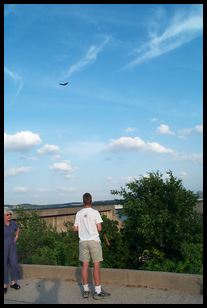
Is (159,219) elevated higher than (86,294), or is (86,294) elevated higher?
(159,219)

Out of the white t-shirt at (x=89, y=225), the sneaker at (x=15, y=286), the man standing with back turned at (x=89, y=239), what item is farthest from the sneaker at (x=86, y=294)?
the sneaker at (x=15, y=286)

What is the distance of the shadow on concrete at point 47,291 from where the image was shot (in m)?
7.47

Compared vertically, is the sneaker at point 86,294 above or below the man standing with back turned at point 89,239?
below

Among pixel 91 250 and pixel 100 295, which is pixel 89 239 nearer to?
pixel 91 250

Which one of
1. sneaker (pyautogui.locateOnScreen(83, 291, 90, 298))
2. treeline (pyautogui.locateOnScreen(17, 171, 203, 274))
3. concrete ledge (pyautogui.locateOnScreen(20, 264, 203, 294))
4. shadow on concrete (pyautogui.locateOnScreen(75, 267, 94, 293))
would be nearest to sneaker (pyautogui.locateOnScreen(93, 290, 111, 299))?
sneaker (pyautogui.locateOnScreen(83, 291, 90, 298))

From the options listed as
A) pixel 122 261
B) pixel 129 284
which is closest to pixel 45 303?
pixel 129 284

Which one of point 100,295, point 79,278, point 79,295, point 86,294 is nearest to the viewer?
point 100,295

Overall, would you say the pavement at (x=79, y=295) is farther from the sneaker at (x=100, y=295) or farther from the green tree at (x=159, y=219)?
the green tree at (x=159, y=219)

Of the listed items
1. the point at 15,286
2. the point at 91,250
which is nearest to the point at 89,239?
the point at 91,250

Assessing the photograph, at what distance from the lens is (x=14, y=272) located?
849 centimetres

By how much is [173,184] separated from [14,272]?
4.75 m

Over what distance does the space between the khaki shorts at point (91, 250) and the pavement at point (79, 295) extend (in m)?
0.65

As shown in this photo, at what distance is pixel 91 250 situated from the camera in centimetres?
750

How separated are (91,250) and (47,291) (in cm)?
132
